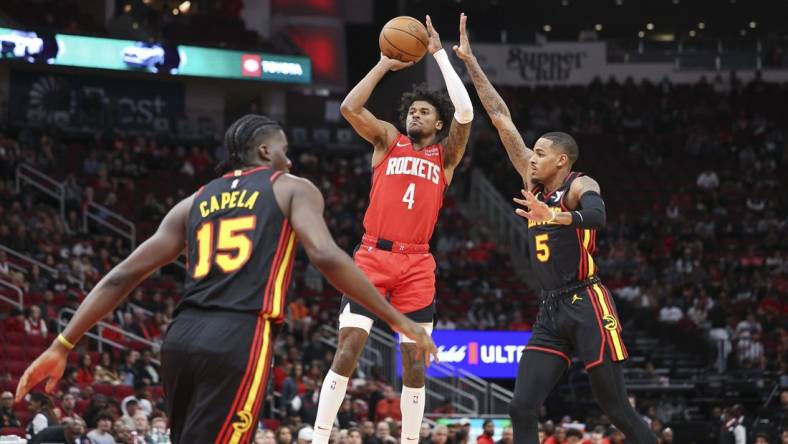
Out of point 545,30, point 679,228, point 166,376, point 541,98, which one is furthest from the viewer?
point 545,30

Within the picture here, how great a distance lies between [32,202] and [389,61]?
810 inches

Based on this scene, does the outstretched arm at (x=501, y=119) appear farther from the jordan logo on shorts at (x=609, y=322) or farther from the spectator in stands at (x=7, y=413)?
the spectator in stands at (x=7, y=413)

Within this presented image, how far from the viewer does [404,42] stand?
9.34m

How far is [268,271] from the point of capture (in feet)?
19.0

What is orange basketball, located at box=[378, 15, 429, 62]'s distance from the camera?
30.6 feet

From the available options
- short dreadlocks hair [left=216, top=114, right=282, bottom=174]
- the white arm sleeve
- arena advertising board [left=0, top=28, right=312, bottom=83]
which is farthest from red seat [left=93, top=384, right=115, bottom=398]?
arena advertising board [left=0, top=28, right=312, bottom=83]

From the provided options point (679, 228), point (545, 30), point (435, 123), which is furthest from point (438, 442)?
point (545, 30)

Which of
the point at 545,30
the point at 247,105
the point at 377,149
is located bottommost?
the point at 377,149

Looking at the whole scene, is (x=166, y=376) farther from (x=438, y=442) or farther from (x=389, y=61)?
(x=438, y=442)

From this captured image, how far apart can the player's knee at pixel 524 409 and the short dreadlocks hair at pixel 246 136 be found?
133 inches

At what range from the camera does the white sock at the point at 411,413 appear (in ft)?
30.1

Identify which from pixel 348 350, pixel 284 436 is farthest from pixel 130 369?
pixel 348 350

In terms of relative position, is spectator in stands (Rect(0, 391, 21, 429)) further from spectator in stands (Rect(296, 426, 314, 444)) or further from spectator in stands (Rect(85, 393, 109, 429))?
spectator in stands (Rect(296, 426, 314, 444))

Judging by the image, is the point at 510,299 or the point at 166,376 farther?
the point at 510,299
